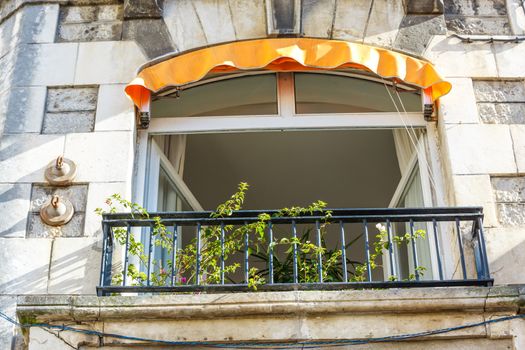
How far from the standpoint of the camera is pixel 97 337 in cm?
599

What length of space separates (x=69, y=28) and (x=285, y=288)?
338 cm

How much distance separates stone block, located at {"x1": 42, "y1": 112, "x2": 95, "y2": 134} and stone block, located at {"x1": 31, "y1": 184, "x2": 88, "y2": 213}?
52 centimetres

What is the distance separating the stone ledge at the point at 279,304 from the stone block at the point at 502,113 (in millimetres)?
1950

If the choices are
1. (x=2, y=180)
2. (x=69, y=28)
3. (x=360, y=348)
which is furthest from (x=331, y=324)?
(x=69, y=28)

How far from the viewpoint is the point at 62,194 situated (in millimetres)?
7188

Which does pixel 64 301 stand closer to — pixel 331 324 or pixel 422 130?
pixel 331 324

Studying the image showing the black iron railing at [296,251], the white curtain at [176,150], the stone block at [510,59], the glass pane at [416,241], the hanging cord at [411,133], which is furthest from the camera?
the white curtain at [176,150]

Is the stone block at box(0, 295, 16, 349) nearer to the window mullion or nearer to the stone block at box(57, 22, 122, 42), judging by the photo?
the stone block at box(57, 22, 122, 42)

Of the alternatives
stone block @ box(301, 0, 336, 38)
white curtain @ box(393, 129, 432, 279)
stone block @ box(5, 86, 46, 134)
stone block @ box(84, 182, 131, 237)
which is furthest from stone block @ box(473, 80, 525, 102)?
stone block @ box(5, 86, 46, 134)

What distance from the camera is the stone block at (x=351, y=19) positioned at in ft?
25.9

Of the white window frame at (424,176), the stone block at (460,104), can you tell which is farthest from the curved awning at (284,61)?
the white window frame at (424,176)

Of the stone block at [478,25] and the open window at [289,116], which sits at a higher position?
the stone block at [478,25]

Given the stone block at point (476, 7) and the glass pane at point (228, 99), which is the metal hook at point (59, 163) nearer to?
the glass pane at point (228, 99)

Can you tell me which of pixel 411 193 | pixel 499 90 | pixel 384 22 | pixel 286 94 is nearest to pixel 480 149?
pixel 499 90
